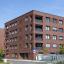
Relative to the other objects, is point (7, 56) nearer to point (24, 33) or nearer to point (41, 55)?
point (24, 33)

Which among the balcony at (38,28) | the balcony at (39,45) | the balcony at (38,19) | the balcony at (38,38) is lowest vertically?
the balcony at (39,45)

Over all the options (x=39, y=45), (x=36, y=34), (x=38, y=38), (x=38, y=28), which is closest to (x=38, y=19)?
(x=38, y=28)

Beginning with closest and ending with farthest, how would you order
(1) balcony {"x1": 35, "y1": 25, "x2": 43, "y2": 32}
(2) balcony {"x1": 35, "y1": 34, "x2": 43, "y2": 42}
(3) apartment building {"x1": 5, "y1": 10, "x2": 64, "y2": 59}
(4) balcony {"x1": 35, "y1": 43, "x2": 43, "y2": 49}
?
(3) apartment building {"x1": 5, "y1": 10, "x2": 64, "y2": 59} < (2) balcony {"x1": 35, "y1": 34, "x2": 43, "y2": 42} < (1) balcony {"x1": 35, "y1": 25, "x2": 43, "y2": 32} < (4) balcony {"x1": 35, "y1": 43, "x2": 43, "y2": 49}

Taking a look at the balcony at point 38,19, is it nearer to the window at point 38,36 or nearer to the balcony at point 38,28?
the balcony at point 38,28

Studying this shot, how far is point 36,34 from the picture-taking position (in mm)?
82875

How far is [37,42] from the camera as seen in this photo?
3248 inches

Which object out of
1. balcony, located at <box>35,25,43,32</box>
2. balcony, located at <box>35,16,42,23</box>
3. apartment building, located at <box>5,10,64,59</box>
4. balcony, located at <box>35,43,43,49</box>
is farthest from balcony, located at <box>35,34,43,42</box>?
balcony, located at <box>35,16,42,23</box>

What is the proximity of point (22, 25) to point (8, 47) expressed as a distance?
16.3m

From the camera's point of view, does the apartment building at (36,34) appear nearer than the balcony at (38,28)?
Yes

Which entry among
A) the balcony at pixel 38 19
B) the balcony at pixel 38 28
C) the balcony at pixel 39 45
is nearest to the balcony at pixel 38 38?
the balcony at pixel 39 45

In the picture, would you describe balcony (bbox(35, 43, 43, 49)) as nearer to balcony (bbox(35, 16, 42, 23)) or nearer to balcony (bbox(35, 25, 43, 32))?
balcony (bbox(35, 25, 43, 32))

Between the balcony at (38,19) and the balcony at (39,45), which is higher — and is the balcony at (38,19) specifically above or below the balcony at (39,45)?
above

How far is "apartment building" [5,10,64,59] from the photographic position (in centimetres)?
8231

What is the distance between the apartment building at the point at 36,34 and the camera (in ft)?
270
